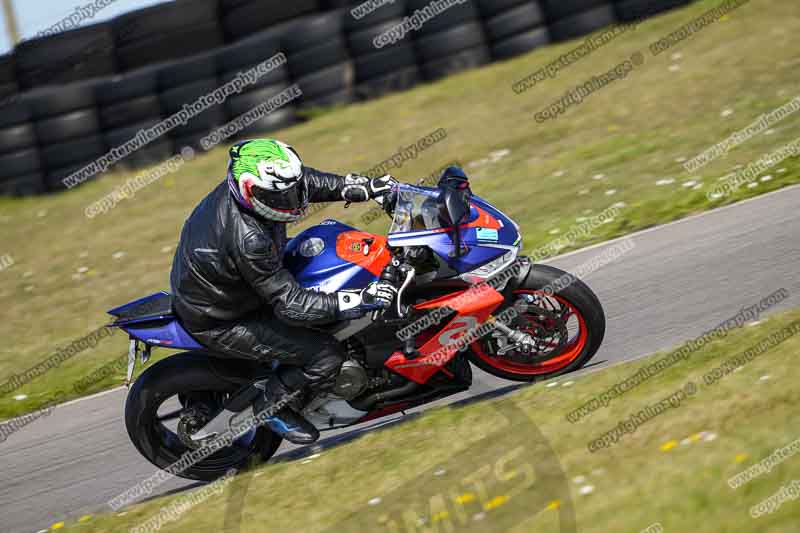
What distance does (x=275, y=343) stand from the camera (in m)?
5.30

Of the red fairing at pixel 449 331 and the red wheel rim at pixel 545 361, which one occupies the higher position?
the red fairing at pixel 449 331

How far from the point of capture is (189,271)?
17.1 ft

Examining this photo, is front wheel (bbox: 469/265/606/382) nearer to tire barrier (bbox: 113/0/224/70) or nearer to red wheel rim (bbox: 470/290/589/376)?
red wheel rim (bbox: 470/290/589/376)

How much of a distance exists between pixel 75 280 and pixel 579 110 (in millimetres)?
6607

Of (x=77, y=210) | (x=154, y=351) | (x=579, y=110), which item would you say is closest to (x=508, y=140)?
(x=579, y=110)

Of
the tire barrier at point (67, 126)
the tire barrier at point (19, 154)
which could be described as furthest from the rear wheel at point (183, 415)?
the tire barrier at point (19, 154)

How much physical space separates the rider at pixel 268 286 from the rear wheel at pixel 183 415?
304 mm

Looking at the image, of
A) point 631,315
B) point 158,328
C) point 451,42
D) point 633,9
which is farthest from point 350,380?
point 633,9

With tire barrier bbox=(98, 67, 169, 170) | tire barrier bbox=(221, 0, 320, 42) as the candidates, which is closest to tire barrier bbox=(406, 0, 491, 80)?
tire barrier bbox=(221, 0, 320, 42)

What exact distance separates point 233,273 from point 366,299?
776mm

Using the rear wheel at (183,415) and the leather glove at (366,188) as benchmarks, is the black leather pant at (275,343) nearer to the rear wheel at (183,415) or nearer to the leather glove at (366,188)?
the rear wheel at (183,415)

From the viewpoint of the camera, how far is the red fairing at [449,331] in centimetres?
528

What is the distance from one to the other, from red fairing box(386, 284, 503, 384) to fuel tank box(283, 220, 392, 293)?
38 centimetres

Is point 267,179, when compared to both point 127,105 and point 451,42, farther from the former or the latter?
point 127,105
